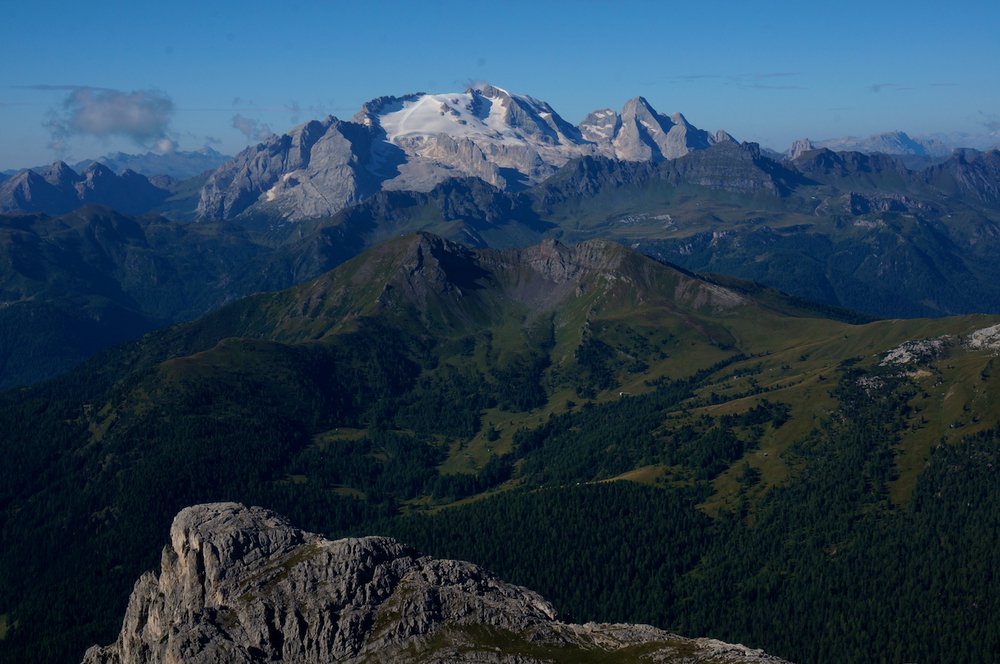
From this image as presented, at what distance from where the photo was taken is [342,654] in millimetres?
138375

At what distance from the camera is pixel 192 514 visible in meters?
164

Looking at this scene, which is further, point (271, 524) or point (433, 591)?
point (271, 524)

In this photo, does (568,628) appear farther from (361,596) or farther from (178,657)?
(178,657)

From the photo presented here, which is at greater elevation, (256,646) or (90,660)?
(256,646)

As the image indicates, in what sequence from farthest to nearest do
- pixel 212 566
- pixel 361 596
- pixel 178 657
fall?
1. pixel 212 566
2. pixel 361 596
3. pixel 178 657

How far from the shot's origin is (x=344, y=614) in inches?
5576

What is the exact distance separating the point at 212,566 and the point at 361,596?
26799 millimetres

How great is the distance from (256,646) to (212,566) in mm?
20882

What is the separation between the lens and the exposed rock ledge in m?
138

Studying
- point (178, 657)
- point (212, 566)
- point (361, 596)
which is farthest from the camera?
point (212, 566)

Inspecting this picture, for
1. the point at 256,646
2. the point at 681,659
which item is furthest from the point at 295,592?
the point at 681,659

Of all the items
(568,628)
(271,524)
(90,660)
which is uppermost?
(271,524)

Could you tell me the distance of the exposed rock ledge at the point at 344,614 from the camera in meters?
138

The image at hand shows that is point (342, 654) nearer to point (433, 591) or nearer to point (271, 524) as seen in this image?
point (433, 591)
